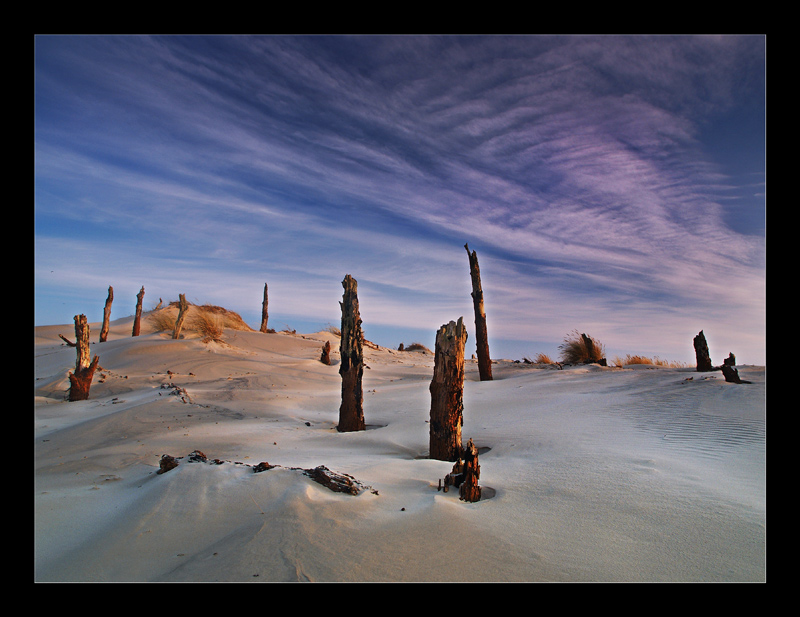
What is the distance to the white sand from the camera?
2369 mm

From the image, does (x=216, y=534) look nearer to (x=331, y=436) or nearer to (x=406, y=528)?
(x=406, y=528)

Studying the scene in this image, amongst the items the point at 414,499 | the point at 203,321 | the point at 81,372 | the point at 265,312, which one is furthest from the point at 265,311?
the point at 414,499

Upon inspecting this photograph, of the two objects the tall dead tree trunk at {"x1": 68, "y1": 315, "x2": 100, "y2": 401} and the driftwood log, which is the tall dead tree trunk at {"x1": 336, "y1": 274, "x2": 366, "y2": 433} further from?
the tall dead tree trunk at {"x1": 68, "y1": 315, "x2": 100, "y2": 401}

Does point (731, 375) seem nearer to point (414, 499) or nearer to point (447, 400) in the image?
point (447, 400)

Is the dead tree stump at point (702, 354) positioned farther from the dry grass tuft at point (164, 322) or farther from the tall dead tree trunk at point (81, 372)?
the dry grass tuft at point (164, 322)

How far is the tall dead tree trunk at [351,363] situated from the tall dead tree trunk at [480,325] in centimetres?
669

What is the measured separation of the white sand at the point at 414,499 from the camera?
2369mm

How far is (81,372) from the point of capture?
10.8 meters

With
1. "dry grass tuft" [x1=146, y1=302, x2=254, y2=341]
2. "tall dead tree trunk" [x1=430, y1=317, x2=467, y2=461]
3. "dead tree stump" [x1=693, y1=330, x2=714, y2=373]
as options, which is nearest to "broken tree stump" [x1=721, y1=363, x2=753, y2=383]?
"dead tree stump" [x1=693, y1=330, x2=714, y2=373]

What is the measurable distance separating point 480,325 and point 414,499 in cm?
1167

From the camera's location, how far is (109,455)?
17.5 ft

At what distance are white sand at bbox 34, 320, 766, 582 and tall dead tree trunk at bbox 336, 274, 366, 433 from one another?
519 millimetres
